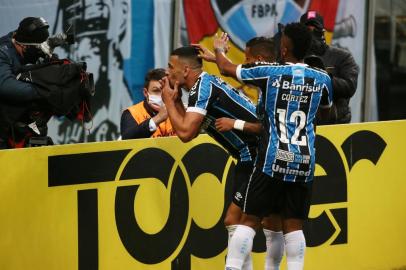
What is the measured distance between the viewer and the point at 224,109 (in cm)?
737

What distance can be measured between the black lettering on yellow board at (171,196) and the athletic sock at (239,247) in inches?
31.2

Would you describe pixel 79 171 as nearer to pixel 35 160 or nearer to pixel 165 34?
pixel 35 160

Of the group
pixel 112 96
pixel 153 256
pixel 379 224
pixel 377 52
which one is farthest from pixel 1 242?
pixel 377 52

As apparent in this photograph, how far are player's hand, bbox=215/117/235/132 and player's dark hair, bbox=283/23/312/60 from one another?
63 centimetres

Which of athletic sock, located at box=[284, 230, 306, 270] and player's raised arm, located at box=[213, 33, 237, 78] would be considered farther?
athletic sock, located at box=[284, 230, 306, 270]

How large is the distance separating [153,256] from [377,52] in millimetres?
5999

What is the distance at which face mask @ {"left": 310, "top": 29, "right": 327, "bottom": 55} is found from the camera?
907cm

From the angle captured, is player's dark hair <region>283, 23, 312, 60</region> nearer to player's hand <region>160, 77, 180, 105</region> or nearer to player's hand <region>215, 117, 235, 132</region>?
player's hand <region>215, 117, 235, 132</region>

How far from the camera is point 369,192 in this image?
892 centimetres

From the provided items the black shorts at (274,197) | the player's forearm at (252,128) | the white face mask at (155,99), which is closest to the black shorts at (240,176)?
the black shorts at (274,197)

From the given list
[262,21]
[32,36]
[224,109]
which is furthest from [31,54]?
[262,21]

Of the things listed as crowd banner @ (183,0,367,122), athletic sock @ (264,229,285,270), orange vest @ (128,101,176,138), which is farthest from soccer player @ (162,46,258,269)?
crowd banner @ (183,0,367,122)

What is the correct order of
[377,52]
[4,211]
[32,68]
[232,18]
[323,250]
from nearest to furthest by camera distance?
[4,211] < [32,68] < [323,250] < [232,18] < [377,52]

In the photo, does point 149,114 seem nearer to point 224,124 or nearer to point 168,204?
point 168,204
